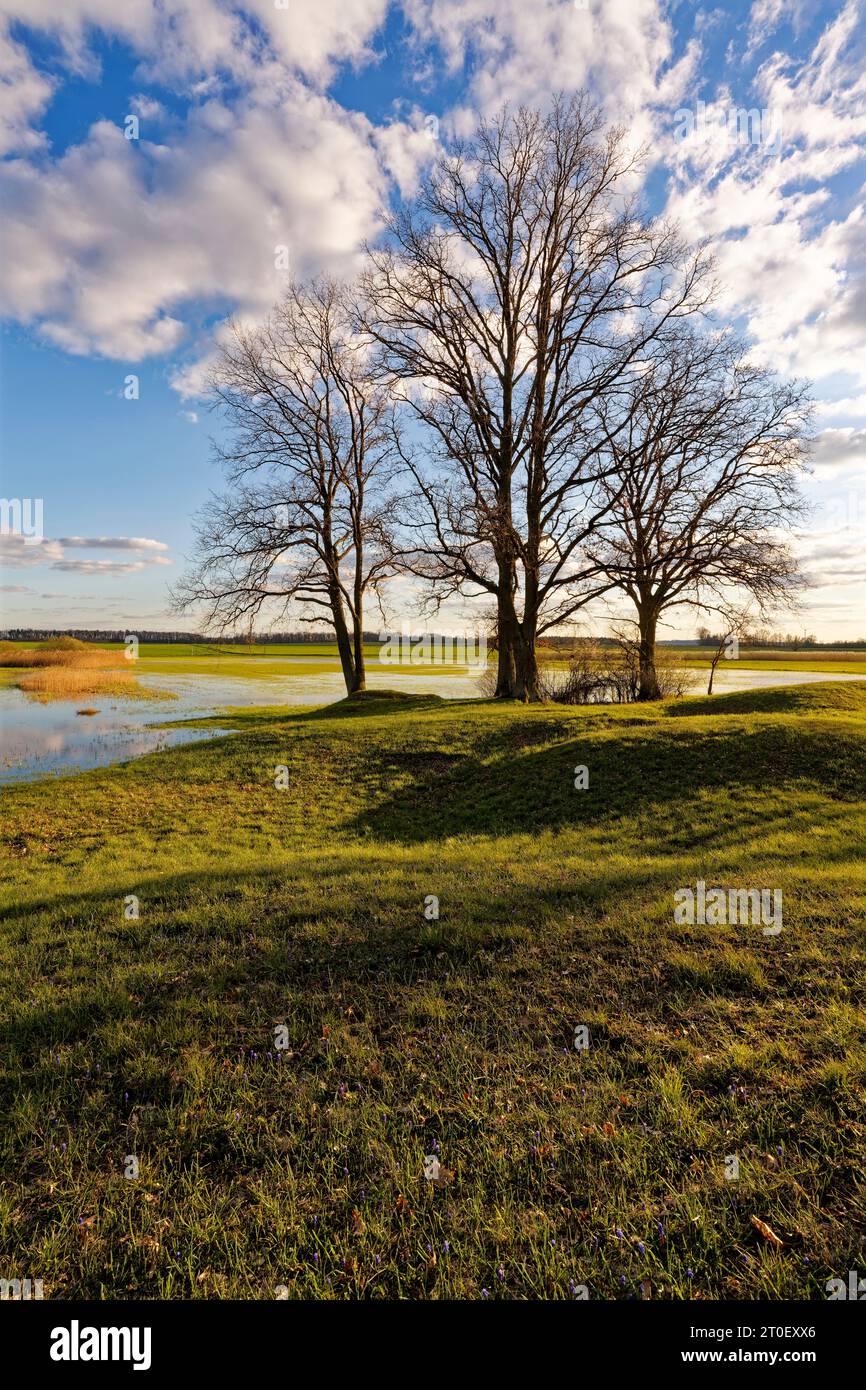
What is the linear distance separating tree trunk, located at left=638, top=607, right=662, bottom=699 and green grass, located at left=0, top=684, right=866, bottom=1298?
71.2 ft

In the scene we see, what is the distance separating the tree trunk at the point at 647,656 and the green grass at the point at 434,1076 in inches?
855

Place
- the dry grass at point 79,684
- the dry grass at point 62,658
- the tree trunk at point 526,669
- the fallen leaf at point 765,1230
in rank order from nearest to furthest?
the fallen leaf at point 765,1230 → the tree trunk at point 526,669 → the dry grass at point 79,684 → the dry grass at point 62,658

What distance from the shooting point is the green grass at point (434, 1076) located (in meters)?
2.73

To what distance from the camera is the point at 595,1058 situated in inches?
159

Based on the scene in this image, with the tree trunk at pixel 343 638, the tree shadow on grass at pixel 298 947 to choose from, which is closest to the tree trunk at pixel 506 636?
the tree trunk at pixel 343 638

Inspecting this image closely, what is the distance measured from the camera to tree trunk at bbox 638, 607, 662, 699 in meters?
30.2

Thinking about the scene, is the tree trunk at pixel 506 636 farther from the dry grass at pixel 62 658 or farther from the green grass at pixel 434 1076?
the dry grass at pixel 62 658

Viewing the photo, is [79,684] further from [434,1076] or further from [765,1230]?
[765,1230]

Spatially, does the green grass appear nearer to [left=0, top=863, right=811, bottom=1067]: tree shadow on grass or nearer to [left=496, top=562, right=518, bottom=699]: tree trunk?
[left=0, top=863, right=811, bottom=1067]: tree shadow on grass

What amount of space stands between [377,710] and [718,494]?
67.2ft

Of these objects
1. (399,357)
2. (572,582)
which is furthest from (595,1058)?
(399,357)

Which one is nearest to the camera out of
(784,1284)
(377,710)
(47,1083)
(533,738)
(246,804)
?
(784,1284)

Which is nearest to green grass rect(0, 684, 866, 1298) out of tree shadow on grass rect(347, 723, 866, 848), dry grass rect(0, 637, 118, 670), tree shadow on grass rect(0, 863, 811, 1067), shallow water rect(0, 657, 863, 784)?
tree shadow on grass rect(0, 863, 811, 1067)

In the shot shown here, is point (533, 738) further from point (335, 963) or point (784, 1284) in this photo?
point (784, 1284)
